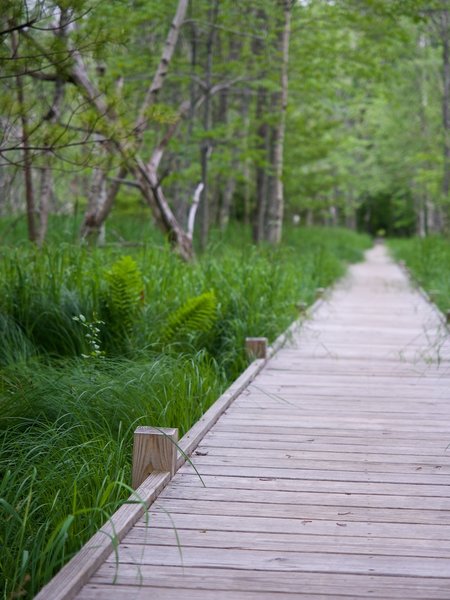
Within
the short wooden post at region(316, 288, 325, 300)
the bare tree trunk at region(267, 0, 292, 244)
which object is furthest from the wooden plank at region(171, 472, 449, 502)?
the bare tree trunk at region(267, 0, 292, 244)

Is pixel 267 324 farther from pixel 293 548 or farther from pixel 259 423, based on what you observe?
pixel 293 548

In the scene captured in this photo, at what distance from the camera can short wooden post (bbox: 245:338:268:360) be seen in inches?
285

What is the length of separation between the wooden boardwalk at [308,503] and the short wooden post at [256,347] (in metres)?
0.32

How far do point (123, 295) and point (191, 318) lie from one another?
60 centimetres

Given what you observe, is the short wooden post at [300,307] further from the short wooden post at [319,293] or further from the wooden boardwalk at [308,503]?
the wooden boardwalk at [308,503]

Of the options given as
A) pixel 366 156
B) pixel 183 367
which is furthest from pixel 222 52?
Answer: pixel 366 156

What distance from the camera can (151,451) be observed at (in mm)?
3850

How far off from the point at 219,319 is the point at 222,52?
11457 mm

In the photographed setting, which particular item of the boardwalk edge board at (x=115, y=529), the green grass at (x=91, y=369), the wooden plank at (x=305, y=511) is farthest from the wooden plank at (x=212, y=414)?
the wooden plank at (x=305, y=511)

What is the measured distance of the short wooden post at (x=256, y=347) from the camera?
7.23 meters

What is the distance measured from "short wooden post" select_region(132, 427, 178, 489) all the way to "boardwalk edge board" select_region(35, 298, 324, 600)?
0.04 metres

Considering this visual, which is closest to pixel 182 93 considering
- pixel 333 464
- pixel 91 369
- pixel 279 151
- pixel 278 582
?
pixel 279 151

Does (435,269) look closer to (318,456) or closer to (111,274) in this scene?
(111,274)

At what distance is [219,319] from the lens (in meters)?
7.91
